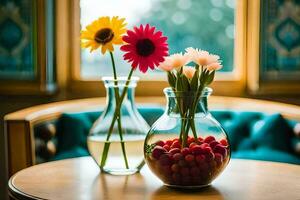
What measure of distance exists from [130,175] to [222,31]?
158cm

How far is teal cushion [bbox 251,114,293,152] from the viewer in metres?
2.62

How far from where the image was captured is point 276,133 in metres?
2.63

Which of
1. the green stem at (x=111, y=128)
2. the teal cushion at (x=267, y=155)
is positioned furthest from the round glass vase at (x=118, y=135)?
the teal cushion at (x=267, y=155)

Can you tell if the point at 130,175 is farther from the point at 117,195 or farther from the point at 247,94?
the point at 247,94

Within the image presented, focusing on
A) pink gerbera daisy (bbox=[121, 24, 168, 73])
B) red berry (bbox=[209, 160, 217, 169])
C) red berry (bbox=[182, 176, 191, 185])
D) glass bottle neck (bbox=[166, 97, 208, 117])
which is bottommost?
red berry (bbox=[182, 176, 191, 185])

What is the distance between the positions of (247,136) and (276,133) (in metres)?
0.15

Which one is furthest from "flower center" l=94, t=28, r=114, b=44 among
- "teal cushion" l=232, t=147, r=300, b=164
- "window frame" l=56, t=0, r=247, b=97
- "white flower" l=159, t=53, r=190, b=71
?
"window frame" l=56, t=0, r=247, b=97

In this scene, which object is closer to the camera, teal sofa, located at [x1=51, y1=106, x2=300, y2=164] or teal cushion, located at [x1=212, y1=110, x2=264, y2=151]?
teal sofa, located at [x1=51, y1=106, x2=300, y2=164]

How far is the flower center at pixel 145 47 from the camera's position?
5.36 feet

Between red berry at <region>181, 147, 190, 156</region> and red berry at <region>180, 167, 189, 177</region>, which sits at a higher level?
red berry at <region>181, 147, 190, 156</region>

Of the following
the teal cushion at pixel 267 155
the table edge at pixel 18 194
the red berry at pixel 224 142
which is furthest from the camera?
the teal cushion at pixel 267 155

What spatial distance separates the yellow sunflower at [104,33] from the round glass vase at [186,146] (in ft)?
0.87

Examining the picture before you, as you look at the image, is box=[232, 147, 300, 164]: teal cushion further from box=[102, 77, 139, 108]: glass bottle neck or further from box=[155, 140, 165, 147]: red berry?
box=[155, 140, 165, 147]: red berry

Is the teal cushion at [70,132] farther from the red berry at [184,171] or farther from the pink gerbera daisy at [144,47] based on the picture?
the red berry at [184,171]
